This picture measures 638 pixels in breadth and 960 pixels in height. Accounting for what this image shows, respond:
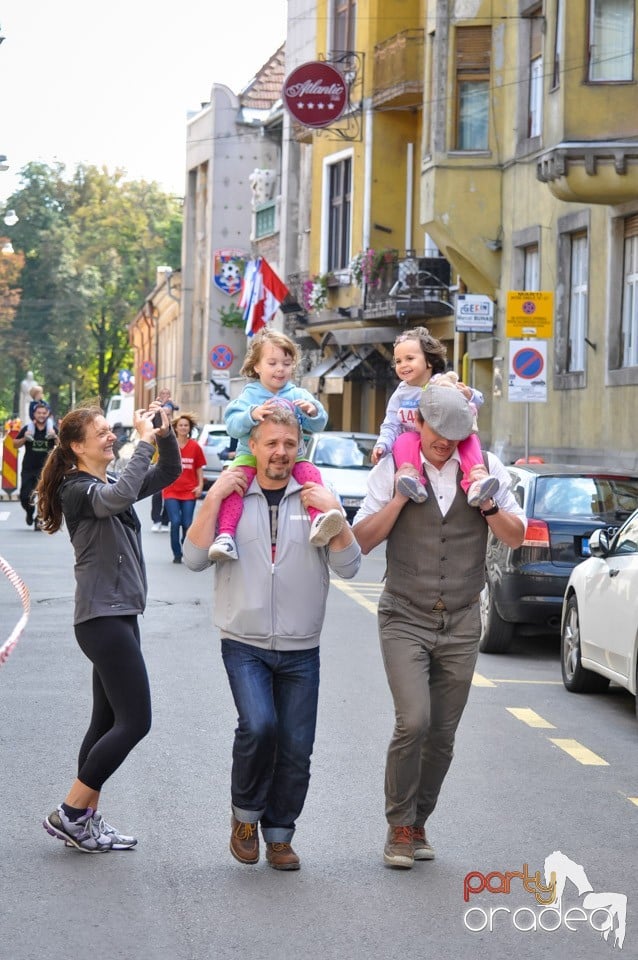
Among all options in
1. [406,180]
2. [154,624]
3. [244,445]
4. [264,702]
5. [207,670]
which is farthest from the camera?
[406,180]

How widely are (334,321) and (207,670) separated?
96.8 ft

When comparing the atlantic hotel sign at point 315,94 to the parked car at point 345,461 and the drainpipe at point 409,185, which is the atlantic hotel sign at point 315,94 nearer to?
the drainpipe at point 409,185

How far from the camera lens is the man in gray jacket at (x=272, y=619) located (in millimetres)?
6602

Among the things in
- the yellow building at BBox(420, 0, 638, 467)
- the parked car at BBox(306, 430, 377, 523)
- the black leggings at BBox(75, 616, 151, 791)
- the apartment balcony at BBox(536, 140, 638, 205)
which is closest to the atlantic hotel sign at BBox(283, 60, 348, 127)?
the yellow building at BBox(420, 0, 638, 467)

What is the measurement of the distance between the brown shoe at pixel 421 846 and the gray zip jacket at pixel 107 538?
4.65 feet

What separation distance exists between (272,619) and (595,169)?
18209 mm

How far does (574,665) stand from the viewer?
1206 cm

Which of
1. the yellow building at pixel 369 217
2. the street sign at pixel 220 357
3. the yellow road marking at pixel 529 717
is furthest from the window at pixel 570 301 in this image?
the street sign at pixel 220 357

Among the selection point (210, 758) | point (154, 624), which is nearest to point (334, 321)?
point (154, 624)

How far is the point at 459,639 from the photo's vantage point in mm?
6844

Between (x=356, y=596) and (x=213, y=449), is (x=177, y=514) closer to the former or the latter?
(x=356, y=596)

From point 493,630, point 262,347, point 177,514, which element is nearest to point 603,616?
point 493,630

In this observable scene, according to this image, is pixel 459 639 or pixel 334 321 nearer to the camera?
pixel 459 639

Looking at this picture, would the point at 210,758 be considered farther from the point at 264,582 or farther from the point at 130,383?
the point at 130,383
